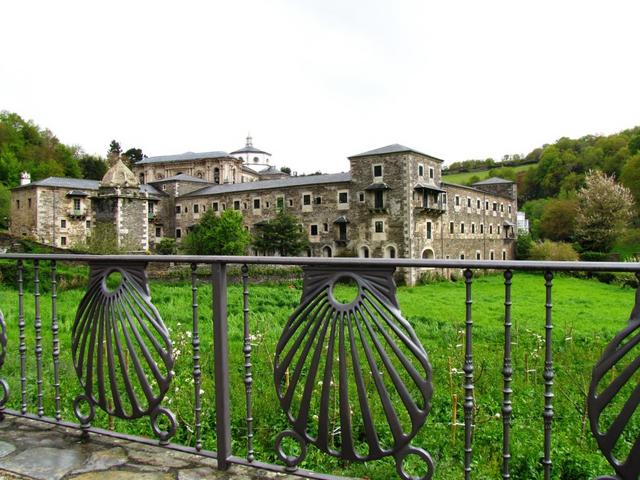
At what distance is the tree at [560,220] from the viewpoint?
174 ft

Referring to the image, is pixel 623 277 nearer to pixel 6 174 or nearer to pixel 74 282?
pixel 74 282

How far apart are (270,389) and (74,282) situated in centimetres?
1419

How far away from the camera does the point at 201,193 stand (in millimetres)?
47125

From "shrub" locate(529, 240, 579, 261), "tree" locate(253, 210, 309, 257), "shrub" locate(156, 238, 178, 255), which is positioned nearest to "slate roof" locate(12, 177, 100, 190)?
"shrub" locate(156, 238, 178, 255)

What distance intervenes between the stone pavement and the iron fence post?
0.50 feet

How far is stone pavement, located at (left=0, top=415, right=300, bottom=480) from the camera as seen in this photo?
7.98ft

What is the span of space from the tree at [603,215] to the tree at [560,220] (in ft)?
9.69

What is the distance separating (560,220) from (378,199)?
88.0 ft

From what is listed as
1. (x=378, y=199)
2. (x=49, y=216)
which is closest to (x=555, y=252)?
(x=378, y=199)

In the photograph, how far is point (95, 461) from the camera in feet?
8.54

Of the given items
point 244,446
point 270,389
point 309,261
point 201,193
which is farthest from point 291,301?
point 201,193

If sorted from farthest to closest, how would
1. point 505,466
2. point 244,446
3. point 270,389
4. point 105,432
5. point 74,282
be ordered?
point 74,282
point 270,389
point 244,446
point 105,432
point 505,466

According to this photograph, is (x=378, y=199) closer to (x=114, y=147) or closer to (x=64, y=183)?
(x=64, y=183)

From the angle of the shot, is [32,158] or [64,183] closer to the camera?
[64,183]
